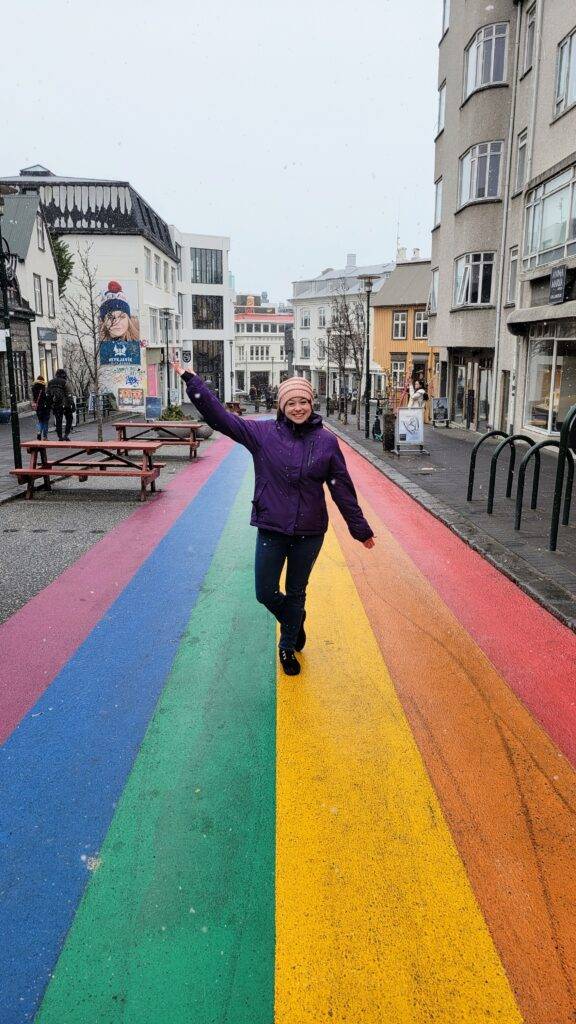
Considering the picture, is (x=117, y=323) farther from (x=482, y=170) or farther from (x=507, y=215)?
(x=507, y=215)

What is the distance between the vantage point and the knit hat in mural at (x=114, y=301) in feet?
127

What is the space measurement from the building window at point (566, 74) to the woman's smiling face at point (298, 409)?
589 inches

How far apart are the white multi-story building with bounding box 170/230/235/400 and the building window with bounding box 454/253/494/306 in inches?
1726

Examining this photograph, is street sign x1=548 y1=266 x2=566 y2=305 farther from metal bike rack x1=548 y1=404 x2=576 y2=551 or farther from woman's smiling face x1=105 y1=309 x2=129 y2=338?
woman's smiling face x1=105 y1=309 x2=129 y2=338

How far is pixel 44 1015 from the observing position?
238cm

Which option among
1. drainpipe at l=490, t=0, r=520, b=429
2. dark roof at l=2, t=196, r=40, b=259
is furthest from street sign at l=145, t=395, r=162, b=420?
drainpipe at l=490, t=0, r=520, b=429

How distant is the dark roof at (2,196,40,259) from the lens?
106ft

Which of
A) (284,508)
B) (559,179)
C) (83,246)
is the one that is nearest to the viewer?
(284,508)

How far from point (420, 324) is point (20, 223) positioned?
29.4 meters

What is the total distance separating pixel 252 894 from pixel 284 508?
2.21 metres

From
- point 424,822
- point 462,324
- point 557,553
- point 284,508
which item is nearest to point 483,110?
point 462,324

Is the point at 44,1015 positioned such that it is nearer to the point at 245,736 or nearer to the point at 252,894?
the point at 252,894

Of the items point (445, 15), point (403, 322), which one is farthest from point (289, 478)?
point (403, 322)

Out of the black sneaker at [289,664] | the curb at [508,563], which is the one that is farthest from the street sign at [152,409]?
the black sneaker at [289,664]
